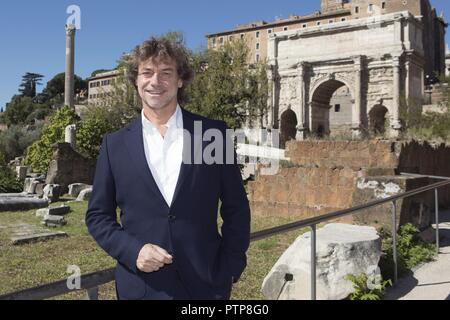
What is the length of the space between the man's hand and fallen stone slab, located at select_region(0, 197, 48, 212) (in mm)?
11689

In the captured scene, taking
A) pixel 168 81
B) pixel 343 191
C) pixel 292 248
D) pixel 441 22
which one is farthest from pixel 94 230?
pixel 441 22

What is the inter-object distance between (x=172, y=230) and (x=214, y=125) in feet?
1.62

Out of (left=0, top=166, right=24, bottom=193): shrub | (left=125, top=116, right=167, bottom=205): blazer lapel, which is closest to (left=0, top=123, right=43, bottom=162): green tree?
(left=0, top=166, right=24, bottom=193): shrub

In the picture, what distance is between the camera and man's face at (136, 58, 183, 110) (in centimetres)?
200

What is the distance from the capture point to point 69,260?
6.67 meters

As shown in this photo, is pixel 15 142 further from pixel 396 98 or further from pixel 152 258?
pixel 152 258

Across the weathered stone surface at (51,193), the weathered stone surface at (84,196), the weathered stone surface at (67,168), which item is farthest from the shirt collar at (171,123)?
the weathered stone surface at (67,168)

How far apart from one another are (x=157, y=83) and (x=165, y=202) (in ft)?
1.67

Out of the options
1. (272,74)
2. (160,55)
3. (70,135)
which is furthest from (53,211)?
(272,74)

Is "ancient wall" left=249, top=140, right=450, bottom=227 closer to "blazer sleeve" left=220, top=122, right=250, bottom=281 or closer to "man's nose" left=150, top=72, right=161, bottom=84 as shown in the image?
"blazer sleeve" left=220, top=122, right=250, bottom=281

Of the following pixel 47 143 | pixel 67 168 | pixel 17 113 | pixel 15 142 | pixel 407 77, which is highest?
pixel 17 113

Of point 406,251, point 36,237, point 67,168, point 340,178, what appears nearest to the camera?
point 406,251
